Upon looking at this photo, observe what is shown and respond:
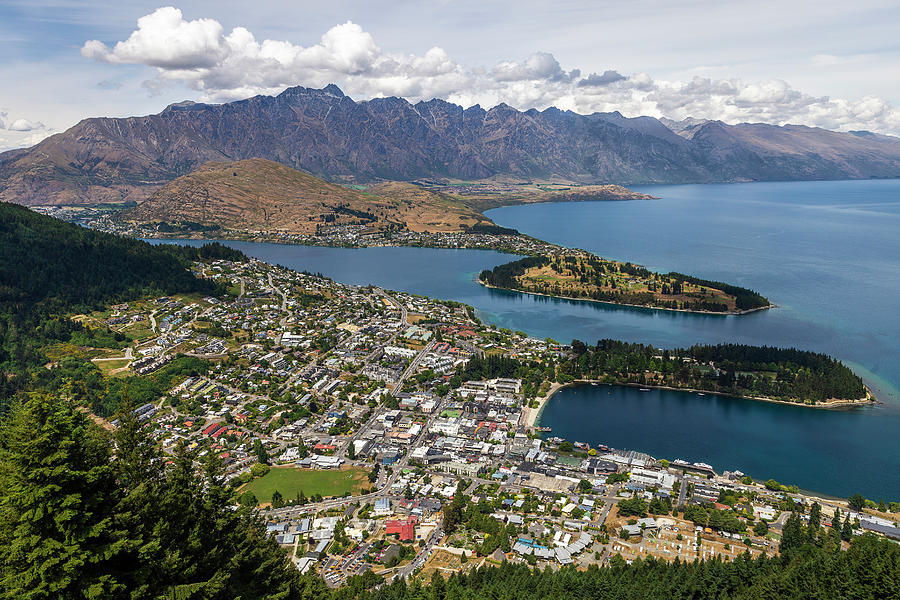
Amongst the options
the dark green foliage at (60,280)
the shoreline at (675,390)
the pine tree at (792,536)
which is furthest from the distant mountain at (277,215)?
the pine tree at (792,536)

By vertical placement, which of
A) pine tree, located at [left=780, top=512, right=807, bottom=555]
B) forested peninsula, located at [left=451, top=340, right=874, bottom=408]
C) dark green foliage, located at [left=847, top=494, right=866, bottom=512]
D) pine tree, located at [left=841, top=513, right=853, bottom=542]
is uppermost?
forested peninsula, located at [left=451, top=340, right=874, bottom=408]

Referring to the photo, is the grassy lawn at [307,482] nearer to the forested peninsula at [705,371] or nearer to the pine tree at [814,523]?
the forested peninsula at [705,371]

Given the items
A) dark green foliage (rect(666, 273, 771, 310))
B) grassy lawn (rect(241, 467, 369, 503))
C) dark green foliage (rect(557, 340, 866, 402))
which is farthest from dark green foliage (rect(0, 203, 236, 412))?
dark green foliage (rect(666, 273, 771, 310))

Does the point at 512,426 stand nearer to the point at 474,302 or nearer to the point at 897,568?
the point at 897,568

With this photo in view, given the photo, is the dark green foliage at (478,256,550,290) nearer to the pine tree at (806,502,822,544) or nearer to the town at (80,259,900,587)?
the town at (80,259,900,587)

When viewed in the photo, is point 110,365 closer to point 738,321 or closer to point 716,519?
point 716,519

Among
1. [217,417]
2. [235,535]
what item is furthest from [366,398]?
[235,535]

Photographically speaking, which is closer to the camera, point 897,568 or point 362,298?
point 897,568
